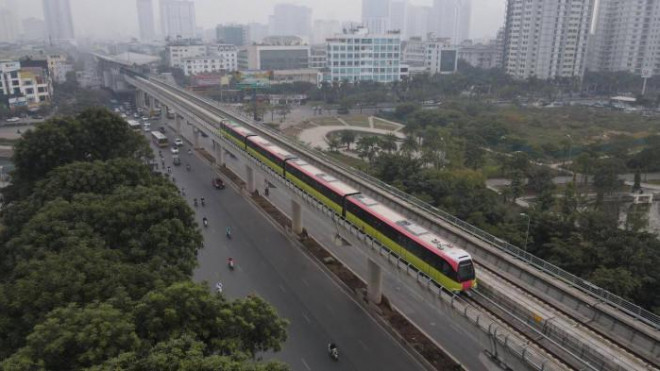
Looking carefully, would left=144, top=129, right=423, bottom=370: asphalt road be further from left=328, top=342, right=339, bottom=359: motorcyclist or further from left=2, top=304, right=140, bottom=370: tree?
left=2, top=304, right=140, bottom=370: tree

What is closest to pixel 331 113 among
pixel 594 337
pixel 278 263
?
pixel 278 263

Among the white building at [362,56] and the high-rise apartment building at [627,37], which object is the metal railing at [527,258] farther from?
the high-rise apartment building at [627,37]

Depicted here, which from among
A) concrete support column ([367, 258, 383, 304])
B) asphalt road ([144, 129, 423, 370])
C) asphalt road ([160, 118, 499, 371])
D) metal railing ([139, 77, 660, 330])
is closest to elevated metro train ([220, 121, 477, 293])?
asphalt road ([160, 118, 499, 371])

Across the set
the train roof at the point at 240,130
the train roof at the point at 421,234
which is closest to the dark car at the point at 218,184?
the train roof at the point at 240,130

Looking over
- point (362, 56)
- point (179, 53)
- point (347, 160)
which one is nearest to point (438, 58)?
point (362, 56)

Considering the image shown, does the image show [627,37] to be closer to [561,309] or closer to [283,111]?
[283,111]

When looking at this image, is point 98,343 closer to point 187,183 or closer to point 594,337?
point 594,337
